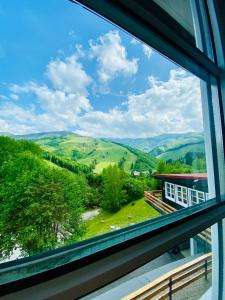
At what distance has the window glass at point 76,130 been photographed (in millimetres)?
927

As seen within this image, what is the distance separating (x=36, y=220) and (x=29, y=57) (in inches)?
29.6

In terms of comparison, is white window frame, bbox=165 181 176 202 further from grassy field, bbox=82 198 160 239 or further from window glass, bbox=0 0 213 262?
grassy field, bbox=82 198 160 239

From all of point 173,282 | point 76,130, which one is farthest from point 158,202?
point 76,130

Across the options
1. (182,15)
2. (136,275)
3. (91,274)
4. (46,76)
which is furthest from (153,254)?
(182,15)

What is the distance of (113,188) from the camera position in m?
1.36

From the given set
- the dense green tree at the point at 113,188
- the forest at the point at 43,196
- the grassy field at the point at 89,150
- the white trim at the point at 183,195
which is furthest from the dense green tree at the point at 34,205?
the white trim at the point at 183,195

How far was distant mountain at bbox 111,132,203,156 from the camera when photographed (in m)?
1.53

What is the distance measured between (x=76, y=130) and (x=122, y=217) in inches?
24.5

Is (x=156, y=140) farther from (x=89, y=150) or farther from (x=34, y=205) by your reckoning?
(x=34, y=205)

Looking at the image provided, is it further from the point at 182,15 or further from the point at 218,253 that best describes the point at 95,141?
the point at 218,253

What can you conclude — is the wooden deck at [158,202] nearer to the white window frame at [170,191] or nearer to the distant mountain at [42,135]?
the white window frame at [170,191]

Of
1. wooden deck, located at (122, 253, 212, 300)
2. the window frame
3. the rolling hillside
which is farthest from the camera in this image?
wooden deck, located at (122, 253, 212, 300)

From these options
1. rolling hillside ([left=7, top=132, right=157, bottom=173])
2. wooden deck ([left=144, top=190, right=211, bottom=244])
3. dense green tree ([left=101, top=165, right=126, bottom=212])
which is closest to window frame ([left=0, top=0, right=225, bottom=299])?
wooden deck ([left=144, top=190, right=211, bottom=244])

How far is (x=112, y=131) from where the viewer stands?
1388 mm
